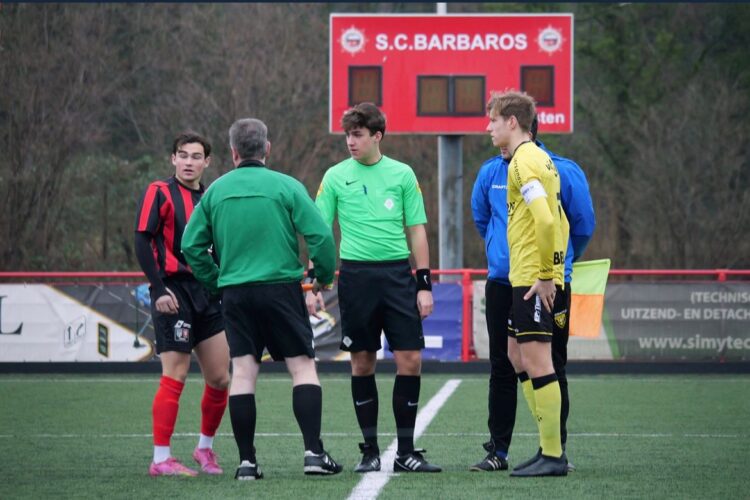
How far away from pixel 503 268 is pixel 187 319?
1749mm

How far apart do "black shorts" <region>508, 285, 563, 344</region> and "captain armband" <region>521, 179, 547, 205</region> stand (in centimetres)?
49

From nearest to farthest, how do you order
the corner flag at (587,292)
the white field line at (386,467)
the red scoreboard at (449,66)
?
the white field line at (386,467) → the corner flag at (587,292) → the red scoreboard at (449,66)

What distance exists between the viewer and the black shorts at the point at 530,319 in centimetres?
657

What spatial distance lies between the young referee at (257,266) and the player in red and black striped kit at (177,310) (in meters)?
0.47

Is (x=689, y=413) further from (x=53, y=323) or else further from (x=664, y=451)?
(x=53, y=323)

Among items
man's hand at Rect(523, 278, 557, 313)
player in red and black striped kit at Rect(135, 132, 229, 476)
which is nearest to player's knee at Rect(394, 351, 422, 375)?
man's hand at Rect(523, 278, 557, 313)

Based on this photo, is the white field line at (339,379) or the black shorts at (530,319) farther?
the white field line at (339,379)

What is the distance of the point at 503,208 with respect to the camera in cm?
710

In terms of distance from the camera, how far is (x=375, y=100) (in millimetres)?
16797

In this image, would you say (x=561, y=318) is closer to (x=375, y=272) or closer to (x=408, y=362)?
(x=408, y=362)

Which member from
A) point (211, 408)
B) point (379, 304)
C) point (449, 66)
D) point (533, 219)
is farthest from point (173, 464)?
point (449, 66)

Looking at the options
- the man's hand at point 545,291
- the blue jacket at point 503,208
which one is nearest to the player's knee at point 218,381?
the blue jacket at point 503,208

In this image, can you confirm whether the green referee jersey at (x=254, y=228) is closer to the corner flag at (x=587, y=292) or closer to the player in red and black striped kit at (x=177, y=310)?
the player in red and black striped kit at (x=177, y=310)

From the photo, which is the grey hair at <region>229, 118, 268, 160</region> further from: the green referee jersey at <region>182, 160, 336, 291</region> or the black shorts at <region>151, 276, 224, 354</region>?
the black shorts at <region>151, 276, 224, 354</region>
